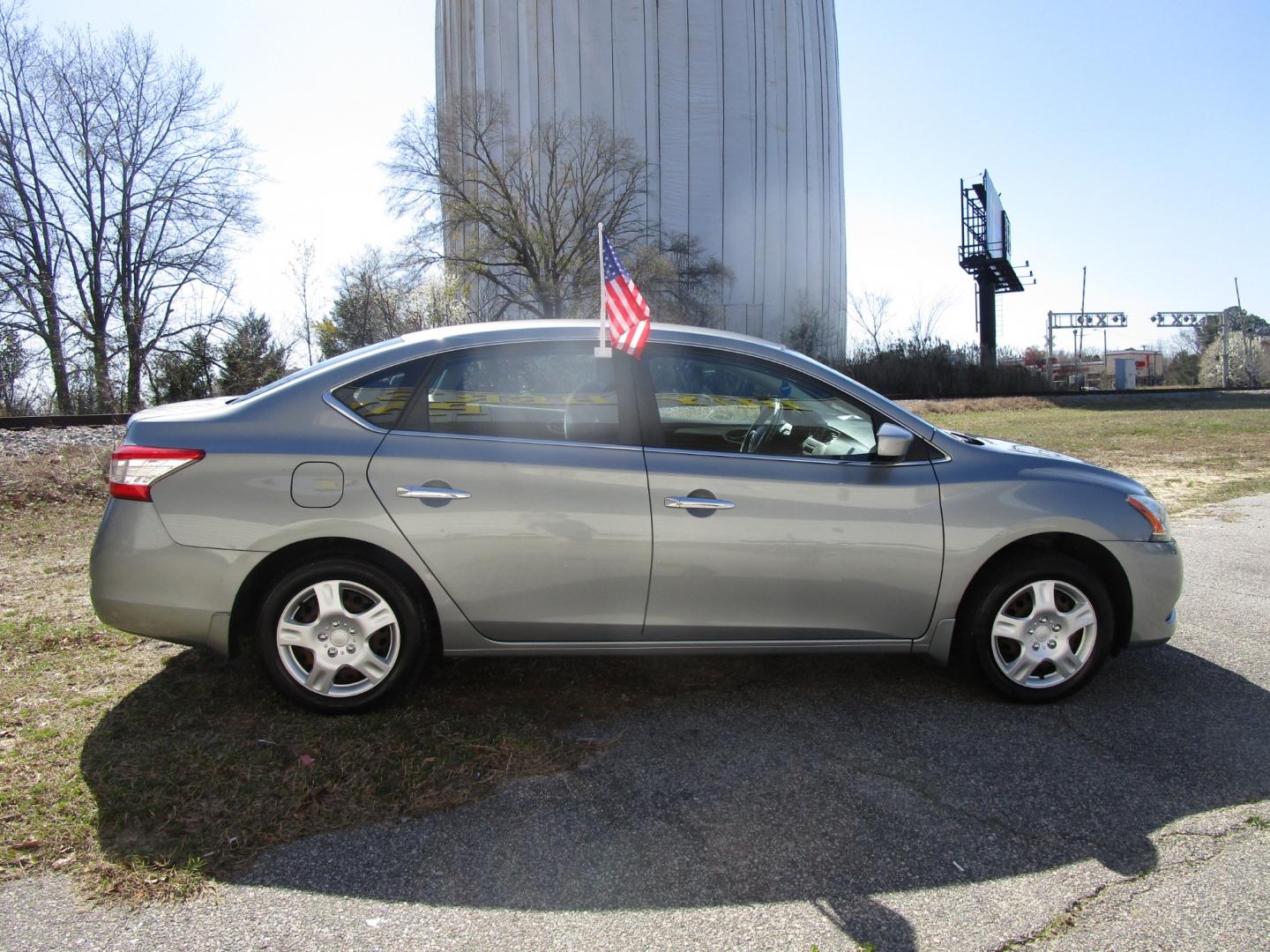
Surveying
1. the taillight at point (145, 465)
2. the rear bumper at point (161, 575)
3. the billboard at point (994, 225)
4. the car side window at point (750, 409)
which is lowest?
the rear bumper at point (161, 575)

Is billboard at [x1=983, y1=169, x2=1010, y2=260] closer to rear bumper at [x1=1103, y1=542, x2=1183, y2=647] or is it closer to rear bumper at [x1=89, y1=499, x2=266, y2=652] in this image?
rear bumper at [x1=1103, y1=542, x2=1183, y2=647]

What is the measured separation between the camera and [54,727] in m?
3.61

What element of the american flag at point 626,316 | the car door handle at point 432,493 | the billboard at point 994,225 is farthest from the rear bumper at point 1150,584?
the billboard at point 994,225

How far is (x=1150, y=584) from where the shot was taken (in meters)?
3.96

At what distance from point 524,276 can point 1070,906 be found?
47.4 m

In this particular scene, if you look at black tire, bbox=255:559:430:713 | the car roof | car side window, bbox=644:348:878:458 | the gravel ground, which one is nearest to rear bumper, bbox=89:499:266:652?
black tire, bbox=255:559:430:713

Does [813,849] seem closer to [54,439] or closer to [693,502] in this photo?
[693,502]

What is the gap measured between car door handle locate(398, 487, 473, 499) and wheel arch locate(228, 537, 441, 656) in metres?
0.25

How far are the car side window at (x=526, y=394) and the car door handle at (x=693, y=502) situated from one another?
13.3 inches

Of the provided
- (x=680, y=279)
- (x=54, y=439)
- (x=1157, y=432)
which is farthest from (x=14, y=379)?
(x=680, y=279)

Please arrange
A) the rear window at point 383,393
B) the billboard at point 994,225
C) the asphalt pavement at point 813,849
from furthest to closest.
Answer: the billboard at point 994,225 < the rear window at point 383,393 < the asphalt pavement at point 813,849

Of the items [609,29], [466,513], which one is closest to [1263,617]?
[466,513]

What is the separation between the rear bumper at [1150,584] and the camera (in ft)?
12.9

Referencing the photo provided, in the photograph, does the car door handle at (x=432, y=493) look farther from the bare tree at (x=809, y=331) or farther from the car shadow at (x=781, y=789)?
the bare tree at (x=809, y=331)
